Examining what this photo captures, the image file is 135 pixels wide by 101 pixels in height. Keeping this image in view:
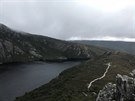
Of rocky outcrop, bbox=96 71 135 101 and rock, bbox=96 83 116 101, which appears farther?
rock, bbox=96 83 116 101

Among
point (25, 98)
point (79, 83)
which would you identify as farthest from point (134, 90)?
point (79, 83)

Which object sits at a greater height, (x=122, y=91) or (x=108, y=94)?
(x=122, y=91)

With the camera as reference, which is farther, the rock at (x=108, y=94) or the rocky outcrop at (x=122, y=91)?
the rock at (x=108, y=94)

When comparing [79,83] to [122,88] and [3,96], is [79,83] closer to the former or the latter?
[3,96]

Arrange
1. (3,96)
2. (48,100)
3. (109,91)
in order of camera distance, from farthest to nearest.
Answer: (3,96) < (48,100) < (109,91)

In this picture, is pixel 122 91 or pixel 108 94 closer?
pixel 122 91

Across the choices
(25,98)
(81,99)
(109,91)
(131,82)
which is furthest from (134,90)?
(25,98)

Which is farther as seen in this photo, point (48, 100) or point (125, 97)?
point (48, 100)

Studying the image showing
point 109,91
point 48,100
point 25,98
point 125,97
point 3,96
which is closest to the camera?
point 125,97

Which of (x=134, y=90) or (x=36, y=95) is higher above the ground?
(x=134, y=90)


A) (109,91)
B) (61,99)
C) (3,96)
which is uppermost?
(109,91)
